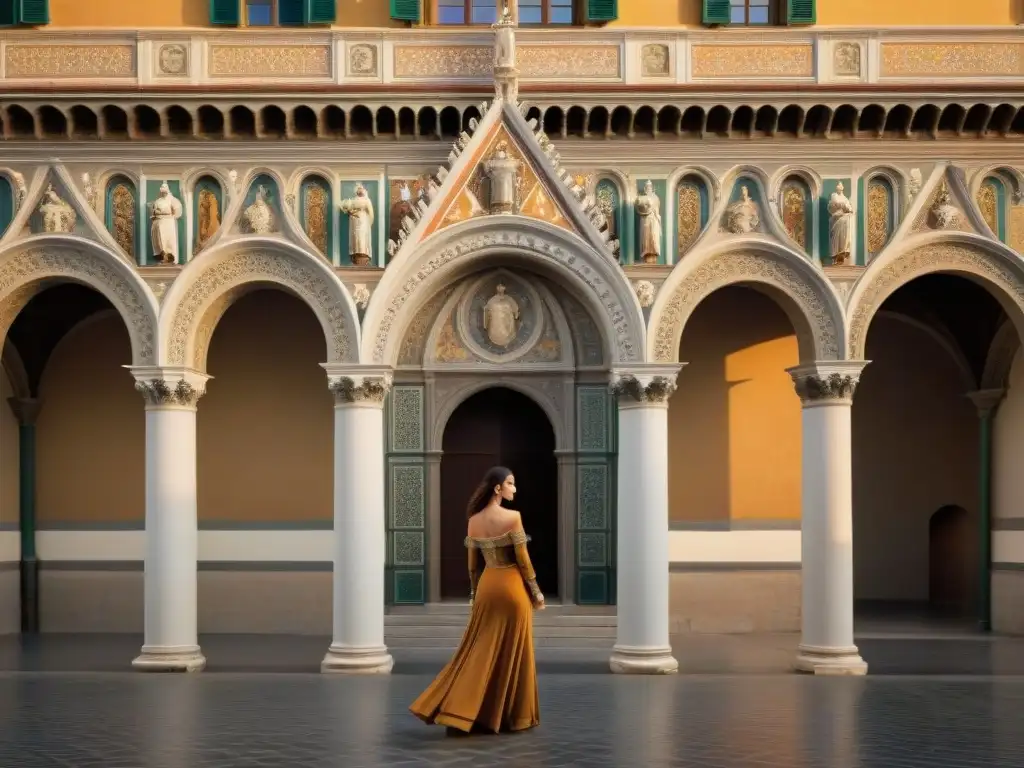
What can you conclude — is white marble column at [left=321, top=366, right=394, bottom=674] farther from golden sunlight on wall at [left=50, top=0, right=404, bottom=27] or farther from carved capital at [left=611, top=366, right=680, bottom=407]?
golden sunlight on wall at [left=50, top=0, right=404, bottom=27]

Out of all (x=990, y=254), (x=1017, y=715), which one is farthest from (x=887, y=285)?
(x=1017, y=715)

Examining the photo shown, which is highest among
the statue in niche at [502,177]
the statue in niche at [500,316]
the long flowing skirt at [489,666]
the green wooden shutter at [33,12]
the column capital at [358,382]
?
the green wooden shutter at [33,12]

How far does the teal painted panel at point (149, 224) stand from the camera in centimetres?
1500

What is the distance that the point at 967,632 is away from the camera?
57.3 feet

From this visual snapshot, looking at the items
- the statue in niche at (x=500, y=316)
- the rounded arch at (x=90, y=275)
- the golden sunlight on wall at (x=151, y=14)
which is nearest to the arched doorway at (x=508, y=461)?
the statue in niche at (x=500, y=316)

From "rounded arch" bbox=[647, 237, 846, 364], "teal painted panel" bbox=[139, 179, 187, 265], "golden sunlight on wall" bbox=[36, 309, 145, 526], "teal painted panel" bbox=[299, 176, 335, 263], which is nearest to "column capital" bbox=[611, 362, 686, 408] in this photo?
"rounded arch" bbox=[647, 237, 846, 364]

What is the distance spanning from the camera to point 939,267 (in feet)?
49.2

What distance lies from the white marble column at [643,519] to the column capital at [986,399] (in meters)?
6.06

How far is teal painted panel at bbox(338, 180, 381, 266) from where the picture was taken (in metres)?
15.0

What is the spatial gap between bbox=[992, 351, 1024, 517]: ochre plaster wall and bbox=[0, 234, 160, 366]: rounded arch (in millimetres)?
11543

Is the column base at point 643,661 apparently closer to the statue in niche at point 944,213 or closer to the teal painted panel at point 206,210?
the statue in niche at point 944,213

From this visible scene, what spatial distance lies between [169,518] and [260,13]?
6.53 m

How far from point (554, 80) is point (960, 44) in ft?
15.9

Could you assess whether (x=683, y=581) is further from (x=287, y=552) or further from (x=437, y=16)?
(x=437, y=16)
